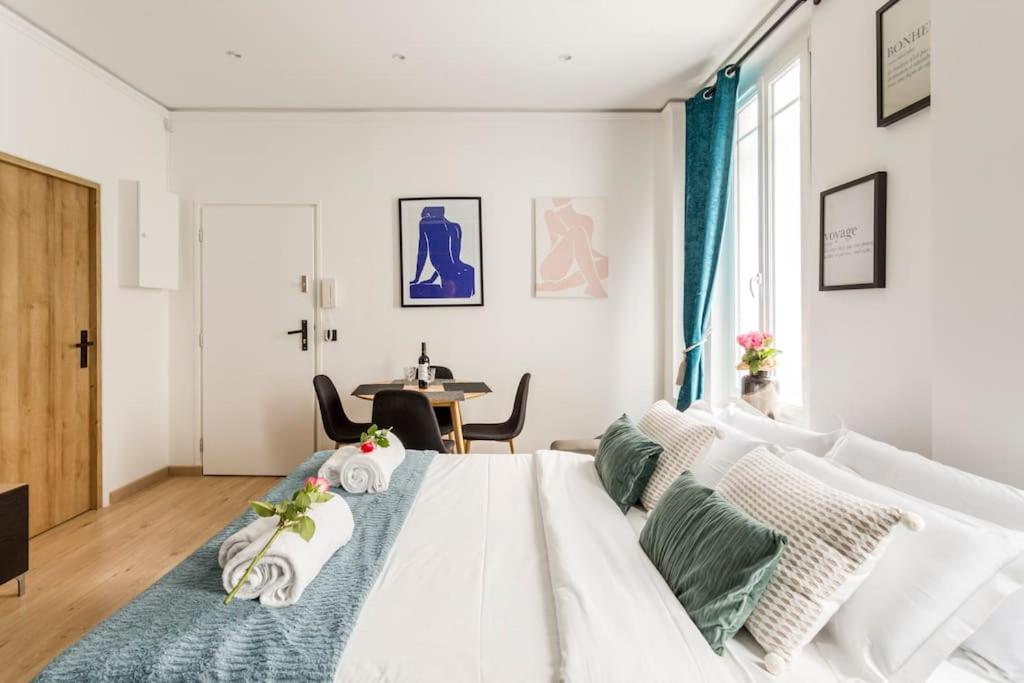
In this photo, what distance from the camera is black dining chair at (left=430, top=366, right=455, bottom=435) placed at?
12.2 ft

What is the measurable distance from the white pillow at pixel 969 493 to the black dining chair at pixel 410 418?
6.53 feet

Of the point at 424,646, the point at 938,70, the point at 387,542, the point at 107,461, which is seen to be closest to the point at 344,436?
the point at 107,461

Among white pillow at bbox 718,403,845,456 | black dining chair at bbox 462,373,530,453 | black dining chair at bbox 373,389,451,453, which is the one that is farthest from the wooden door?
white pillow at bbox 718,403,845,456

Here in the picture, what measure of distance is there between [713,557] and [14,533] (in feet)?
9.15

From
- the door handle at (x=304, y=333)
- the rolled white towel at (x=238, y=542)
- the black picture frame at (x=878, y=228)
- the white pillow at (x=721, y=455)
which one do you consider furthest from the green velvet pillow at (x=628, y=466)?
the door handle at (x=304, y=333)

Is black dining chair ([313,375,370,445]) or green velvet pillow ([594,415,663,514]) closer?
green velvet pillow ([594,415,663,514])

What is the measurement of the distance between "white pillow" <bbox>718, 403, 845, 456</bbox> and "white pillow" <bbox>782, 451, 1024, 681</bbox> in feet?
1.98

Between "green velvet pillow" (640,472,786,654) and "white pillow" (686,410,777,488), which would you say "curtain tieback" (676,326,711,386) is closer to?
"white pillow" (686,410,777,488)

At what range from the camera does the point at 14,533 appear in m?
2.35

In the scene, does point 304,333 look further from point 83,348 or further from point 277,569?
point 277,569

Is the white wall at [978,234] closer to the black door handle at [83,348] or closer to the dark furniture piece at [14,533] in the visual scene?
the dark furniture piece at [14,533]

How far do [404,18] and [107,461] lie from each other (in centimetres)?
328

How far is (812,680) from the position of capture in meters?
1.04

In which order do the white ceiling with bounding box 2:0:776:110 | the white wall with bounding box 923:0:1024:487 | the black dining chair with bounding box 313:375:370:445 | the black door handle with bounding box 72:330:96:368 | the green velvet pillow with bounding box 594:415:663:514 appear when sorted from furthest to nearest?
the black dining chair with bounding box 313:375:370:445 → the black door handle with bounding box 72:330:96:368 → the white ceiling with bounding box 2:0:776:110 → the green velvet pillow with bounding box 594:415:663:514 → the white wall with bounding box 923:0:1024:487
